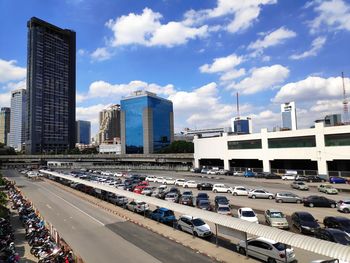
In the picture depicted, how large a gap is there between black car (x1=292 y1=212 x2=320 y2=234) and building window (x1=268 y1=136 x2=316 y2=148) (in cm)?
4104

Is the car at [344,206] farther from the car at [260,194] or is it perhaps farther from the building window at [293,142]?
the building window at [293,142]

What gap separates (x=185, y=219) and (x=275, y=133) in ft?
166

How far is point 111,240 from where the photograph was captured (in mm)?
23062

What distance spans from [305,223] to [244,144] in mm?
55429

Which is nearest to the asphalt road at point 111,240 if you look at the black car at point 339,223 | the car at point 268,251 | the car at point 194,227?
the car at point 194,227

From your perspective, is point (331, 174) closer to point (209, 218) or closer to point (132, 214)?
point (132, 214)

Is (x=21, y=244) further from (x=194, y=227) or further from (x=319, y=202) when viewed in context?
(x=319, y=202)

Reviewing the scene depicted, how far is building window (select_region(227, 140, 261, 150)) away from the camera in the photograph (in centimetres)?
7481

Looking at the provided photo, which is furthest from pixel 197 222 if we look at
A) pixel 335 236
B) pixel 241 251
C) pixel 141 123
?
pixel 141 123

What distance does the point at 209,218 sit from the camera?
64.9 ft

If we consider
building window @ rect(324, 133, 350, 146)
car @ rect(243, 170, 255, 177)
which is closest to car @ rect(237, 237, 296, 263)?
building window @ rect(324, 133, 350, 146)

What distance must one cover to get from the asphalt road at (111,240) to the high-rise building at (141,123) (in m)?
153

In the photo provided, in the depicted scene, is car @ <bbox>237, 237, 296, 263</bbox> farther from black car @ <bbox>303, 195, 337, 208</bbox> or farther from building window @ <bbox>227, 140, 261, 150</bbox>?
building window @ <bbox>227, 140, 261, 150</bbox>

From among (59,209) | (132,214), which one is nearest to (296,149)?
(132,214)
